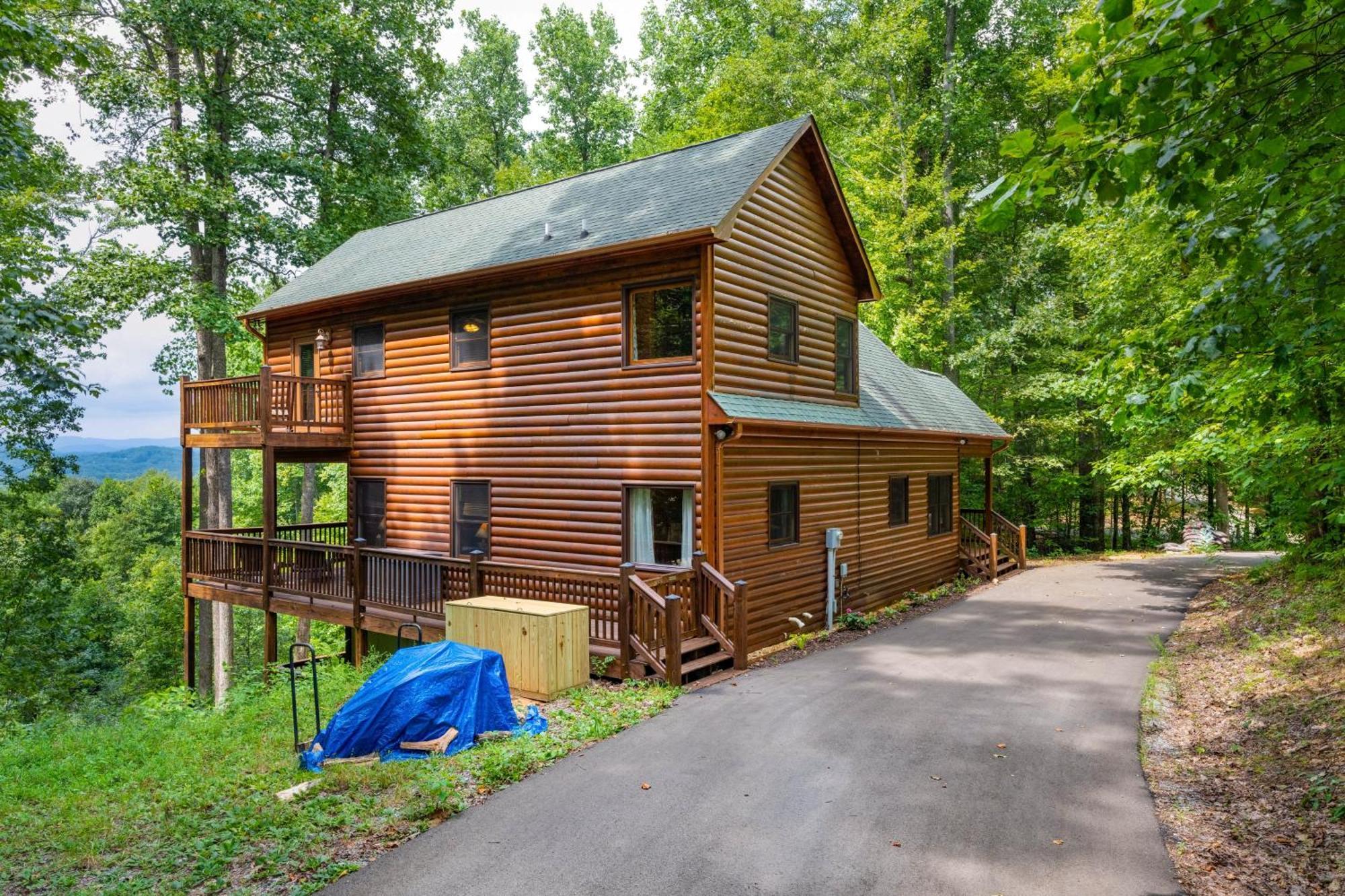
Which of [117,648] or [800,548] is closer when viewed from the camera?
[800,548]

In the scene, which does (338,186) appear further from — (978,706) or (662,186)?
(978,706)

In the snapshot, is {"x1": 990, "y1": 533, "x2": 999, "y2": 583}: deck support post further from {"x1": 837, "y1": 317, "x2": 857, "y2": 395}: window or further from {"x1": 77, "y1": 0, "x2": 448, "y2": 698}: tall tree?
{"x1": 77, "y1": 0, "x2": 448, "y2": 698}: tall tree

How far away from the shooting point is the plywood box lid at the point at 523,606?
8.88 meters

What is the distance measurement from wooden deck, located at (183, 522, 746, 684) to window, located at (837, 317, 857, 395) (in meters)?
5.71

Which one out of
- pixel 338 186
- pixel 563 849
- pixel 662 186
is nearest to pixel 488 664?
pixel 563 849

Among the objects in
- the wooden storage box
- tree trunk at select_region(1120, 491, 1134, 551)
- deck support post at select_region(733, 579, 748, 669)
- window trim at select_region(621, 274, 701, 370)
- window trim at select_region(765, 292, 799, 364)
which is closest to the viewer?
the wooden storage box

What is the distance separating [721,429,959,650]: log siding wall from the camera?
11.5m

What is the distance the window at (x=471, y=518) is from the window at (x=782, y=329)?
541 cm

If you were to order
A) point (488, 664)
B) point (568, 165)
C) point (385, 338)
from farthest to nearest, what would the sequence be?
Result: point (568, 165), point (385, 338), point (488, 664)

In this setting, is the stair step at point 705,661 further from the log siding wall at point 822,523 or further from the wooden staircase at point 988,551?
the wooden staircase at point 988,551

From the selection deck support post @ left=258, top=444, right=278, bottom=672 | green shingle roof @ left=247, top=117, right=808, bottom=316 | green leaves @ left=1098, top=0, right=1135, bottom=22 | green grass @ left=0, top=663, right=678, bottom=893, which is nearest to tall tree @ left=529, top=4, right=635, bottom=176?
green shingle roof @ left=247, top=117, right=808, bottom=316

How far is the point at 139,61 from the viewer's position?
19.5 meters

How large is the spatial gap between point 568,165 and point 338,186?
48.2 ft

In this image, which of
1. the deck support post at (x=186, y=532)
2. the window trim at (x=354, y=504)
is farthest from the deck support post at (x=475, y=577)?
the deck support post at (x=186, y=532)
